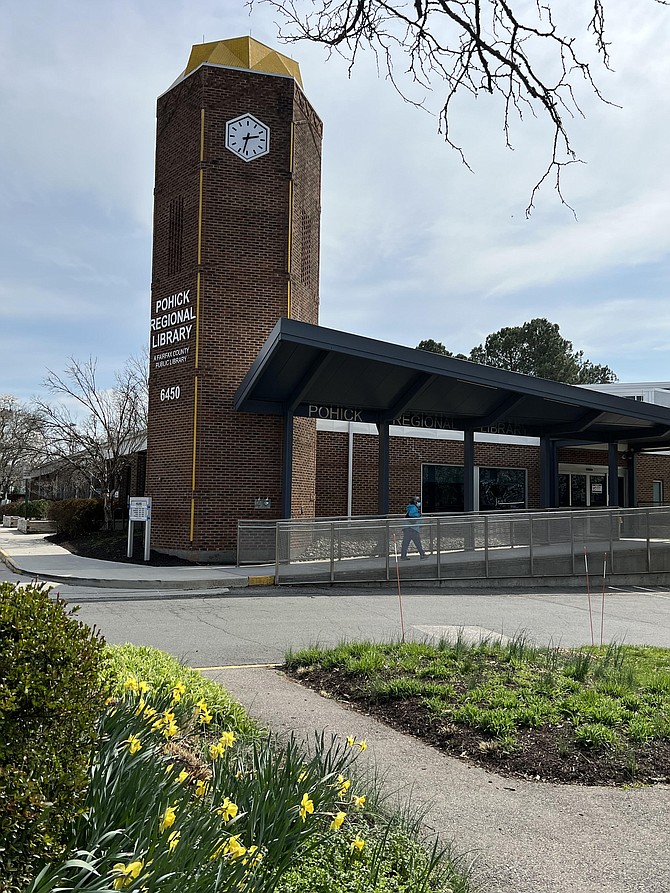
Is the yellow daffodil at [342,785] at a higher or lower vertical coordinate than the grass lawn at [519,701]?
higher

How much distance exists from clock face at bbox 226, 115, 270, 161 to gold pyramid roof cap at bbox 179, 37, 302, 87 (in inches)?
58.7

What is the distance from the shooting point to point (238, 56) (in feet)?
68.1

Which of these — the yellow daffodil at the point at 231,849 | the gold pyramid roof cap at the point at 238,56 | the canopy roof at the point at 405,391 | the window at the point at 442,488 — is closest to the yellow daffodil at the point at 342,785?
the yellow daffodil at the point at 231,849

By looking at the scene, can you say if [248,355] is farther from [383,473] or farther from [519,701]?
[519,701]

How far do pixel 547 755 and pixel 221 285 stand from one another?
1664cm

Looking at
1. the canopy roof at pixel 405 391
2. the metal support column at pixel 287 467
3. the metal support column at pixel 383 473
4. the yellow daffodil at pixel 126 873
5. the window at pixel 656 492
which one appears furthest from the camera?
the window at pixel 656 492

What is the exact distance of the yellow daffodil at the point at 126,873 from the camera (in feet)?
7.67

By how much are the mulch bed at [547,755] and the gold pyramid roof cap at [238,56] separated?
765 inches

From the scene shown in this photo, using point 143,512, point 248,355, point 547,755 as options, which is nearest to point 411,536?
point 248,355

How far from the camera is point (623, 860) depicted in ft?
12.2

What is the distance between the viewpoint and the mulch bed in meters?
4.86

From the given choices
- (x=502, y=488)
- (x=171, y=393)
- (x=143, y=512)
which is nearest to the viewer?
(x=143, y=512)

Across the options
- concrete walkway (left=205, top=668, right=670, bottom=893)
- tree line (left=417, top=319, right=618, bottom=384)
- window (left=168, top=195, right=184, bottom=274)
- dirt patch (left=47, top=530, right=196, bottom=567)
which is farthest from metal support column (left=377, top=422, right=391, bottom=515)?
tree line (left=417, top=319, right=618, bottom=384)

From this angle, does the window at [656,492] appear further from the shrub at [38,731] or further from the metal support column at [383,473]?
the shrub at [38,731]
